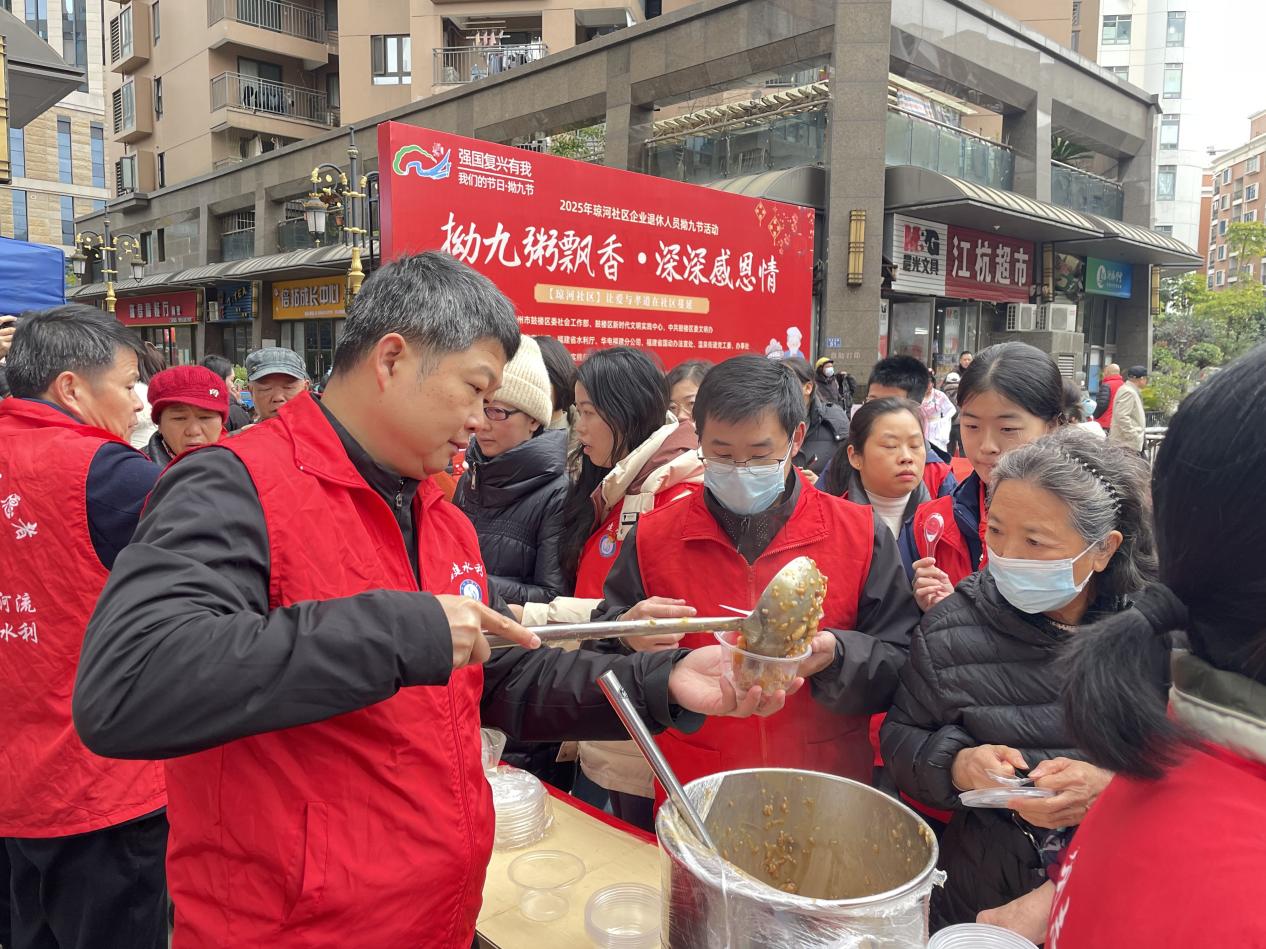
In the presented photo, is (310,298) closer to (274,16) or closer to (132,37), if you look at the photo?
(274,16)

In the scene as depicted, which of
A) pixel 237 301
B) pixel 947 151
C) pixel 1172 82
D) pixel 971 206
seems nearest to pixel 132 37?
pixel 237 301

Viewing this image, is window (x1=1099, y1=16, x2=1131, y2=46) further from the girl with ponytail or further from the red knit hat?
the girl with ponytail

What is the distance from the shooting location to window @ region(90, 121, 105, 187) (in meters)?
35.3

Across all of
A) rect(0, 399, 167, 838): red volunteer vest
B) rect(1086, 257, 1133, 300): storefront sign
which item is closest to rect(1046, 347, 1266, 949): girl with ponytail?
rect(0, 399, 167, 838): red volunteer vest

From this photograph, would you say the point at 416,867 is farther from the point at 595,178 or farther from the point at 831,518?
the point at 595,178

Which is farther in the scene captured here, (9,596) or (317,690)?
(9,596)

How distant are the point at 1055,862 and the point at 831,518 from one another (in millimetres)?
837

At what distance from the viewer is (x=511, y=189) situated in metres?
5.09

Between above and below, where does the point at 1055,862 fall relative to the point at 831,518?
below

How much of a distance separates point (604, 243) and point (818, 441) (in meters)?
2.25

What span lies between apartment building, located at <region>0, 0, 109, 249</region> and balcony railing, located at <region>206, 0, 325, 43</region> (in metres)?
13.2

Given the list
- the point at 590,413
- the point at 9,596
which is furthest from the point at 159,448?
the point at 590,413

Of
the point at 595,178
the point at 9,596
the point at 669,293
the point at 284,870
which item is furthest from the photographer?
the point at 669,293

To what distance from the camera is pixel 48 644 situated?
207 centimetres
